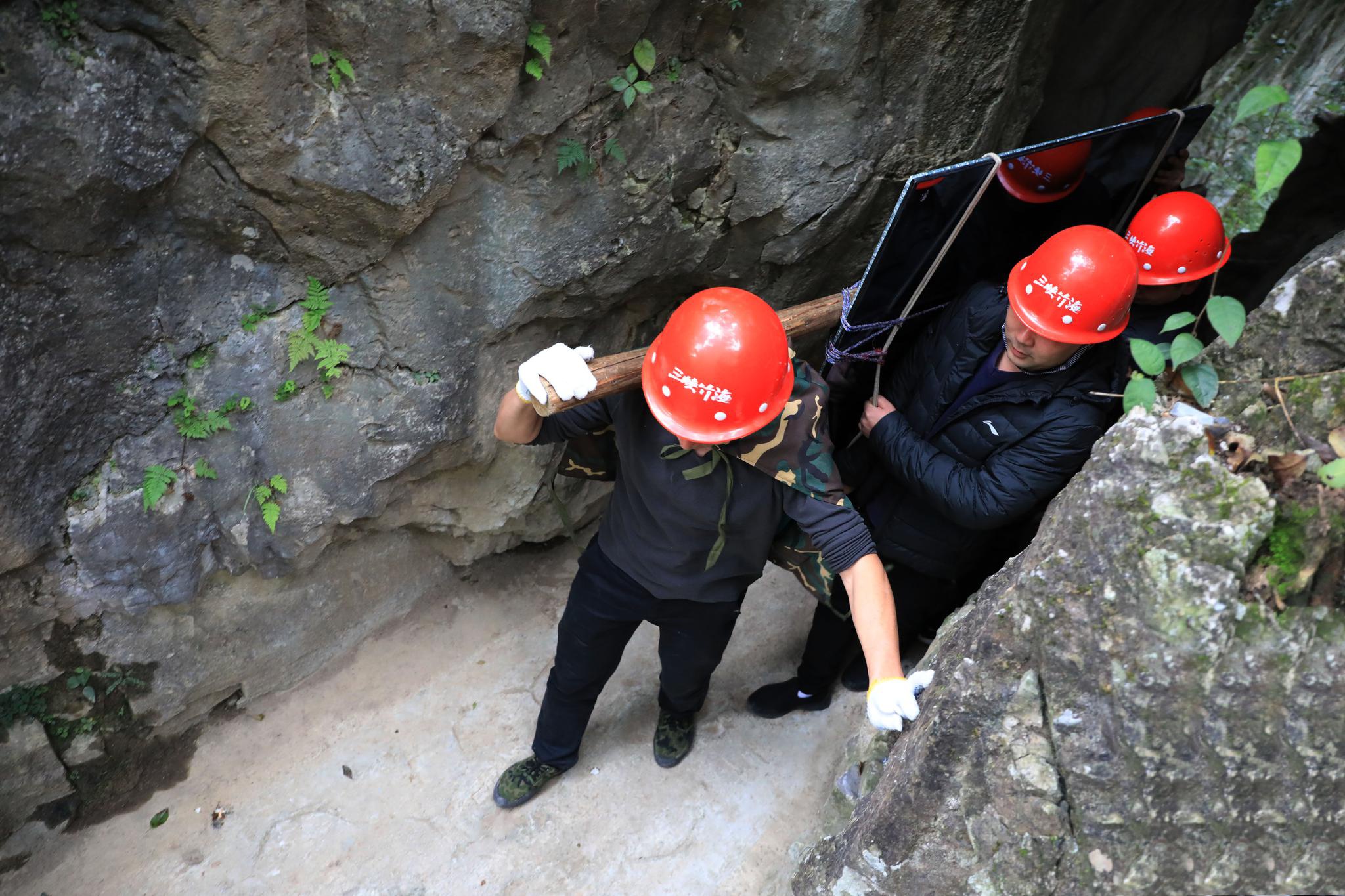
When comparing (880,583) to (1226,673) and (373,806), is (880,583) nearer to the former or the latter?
(1226,673)

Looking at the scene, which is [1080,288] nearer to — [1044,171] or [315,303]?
[1044,171]

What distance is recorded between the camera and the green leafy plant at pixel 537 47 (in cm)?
304

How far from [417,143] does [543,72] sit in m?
0.55

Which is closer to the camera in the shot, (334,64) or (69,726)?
(334,64)

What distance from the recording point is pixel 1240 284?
199 inches

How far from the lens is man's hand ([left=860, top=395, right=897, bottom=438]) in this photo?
11.1 ft

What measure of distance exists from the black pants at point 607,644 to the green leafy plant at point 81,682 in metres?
1.88

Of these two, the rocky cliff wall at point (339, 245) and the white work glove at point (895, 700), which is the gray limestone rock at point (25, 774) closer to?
the rocky cliff wall at point (339, 245)

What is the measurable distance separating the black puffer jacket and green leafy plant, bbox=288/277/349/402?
85.4 inches

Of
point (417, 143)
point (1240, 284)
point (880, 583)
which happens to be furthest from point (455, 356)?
point (1240, 284)

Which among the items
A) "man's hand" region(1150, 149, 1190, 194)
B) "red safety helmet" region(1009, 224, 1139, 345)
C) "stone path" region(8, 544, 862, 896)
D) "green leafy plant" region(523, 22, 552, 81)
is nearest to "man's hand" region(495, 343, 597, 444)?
"green leafy plant" region(523, 22, 552, 81)

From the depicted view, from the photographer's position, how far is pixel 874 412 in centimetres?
342

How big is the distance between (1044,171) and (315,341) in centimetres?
314

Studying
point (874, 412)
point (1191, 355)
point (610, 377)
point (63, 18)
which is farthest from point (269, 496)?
point (1191, 355)
